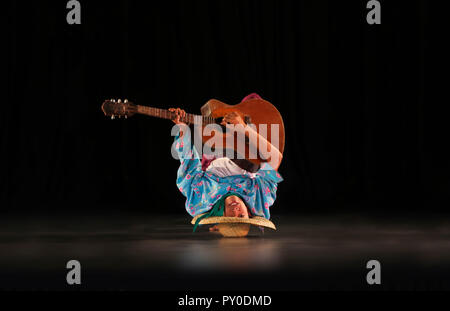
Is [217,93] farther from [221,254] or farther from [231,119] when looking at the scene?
[221,254]

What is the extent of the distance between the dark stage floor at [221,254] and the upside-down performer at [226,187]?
14 cm

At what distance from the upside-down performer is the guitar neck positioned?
4.1 inches

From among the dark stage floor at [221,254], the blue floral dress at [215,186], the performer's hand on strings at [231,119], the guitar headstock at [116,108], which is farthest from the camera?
the blue floral dress at [215,186]

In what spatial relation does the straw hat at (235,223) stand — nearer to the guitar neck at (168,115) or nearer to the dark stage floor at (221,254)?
the dark stage floor at (221,254)

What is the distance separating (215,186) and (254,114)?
0.49 metres

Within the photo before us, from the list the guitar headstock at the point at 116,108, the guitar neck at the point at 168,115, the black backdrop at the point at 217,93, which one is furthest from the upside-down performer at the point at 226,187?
the black backdrop at the point at 217,93

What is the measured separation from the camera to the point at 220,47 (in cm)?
575

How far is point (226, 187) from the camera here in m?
3.82

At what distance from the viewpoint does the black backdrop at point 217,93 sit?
559 centimetres
